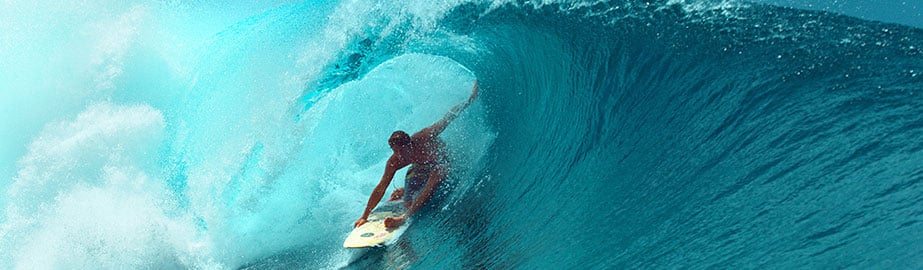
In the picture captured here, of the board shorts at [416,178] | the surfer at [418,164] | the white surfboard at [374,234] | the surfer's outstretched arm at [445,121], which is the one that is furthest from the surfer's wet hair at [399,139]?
the white surfboard at [374,234]

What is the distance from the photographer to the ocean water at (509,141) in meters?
3.44

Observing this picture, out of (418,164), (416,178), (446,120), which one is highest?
(446,120)

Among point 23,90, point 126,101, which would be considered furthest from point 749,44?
point 23,90

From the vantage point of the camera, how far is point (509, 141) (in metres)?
6.21

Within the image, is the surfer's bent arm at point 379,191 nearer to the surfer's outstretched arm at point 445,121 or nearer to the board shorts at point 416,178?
the board shorts at point 416,178

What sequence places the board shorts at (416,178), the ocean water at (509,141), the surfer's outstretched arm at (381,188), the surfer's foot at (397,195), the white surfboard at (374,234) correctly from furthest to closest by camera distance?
1. the surfer's foot at (397,195)
2. the board shorts at (416,178)
3. the surfer's outstretched arm at (381,188)
4. the white surfboard at (374,234)
5. the ocean water at (509,141)

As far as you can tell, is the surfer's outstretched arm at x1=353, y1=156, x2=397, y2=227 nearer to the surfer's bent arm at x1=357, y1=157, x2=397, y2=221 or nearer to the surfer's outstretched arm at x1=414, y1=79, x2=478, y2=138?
the surfer's bent arm at x1=357, y1=157, x2=397, y2=221

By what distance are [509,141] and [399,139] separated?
43.0 inches

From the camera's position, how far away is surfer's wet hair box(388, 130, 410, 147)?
592 cm

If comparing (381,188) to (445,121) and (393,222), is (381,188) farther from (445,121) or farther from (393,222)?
(445,121)

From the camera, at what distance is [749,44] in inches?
190

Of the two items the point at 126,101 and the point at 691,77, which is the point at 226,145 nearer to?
the point at 126,101

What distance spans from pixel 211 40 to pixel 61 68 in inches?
221

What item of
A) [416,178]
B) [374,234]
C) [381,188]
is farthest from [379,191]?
[374,234]
